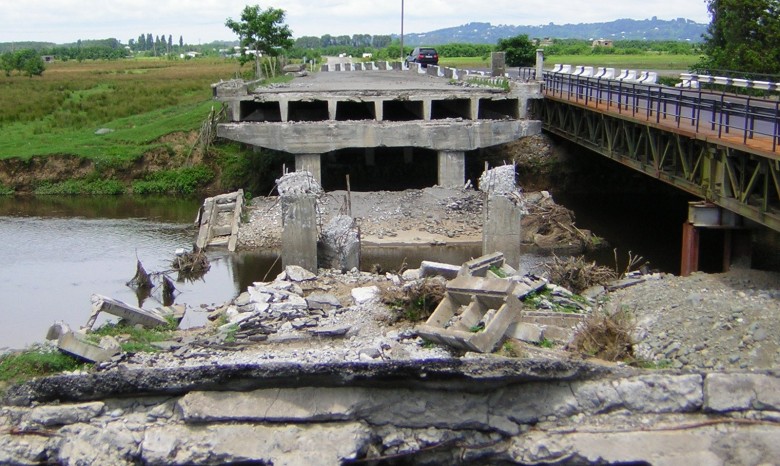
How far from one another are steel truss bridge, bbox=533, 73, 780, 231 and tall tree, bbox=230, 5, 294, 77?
2885 cm

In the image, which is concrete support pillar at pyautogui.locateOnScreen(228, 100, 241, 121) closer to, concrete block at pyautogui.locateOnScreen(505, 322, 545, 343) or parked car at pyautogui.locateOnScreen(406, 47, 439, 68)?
concrete block at pyautogui.locateOnScreen(505, 322, 545, 343)

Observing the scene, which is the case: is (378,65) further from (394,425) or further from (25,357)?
(394,425)

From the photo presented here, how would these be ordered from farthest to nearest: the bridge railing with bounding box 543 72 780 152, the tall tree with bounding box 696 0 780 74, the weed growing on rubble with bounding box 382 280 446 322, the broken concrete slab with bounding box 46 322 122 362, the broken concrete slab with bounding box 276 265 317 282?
1. the tall tree with bounding box 696 0 780 74
2. the broken concrete slab with bounding box 276 265 317 282
3. the bridge railing with bounding box 543 72 780 152
4. the weed growing on rubble with bounding box 382 280 446 322
5. the broken concrete slab with bounding box 46 322 122 362

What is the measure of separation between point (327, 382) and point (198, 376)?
1.47 m

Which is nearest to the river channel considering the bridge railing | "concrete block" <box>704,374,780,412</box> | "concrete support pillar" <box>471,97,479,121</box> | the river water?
the river water

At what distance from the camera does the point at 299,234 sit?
2450 centimetres

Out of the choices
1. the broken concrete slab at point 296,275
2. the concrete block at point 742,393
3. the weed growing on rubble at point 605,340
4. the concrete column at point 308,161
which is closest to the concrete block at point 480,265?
the weed growing on rubble at point 605,340

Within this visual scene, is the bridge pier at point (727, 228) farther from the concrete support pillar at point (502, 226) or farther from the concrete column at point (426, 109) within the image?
the concrete column at point (426, 109)

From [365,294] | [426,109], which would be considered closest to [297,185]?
[365,294]

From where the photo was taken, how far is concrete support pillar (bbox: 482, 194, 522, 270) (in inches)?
977

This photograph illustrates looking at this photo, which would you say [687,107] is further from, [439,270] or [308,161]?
[308,161]

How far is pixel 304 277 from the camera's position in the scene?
74.4 ft

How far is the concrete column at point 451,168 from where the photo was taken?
118 ft

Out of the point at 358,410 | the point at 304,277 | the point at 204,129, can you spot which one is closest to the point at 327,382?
the point at 358,410
